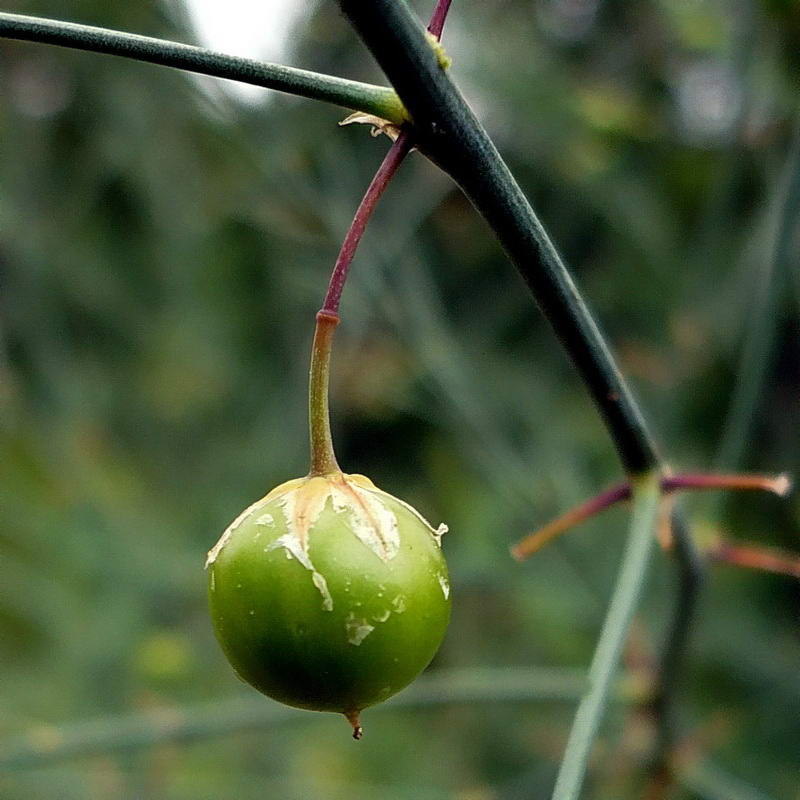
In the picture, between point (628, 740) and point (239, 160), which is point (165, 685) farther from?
point (239, 160)

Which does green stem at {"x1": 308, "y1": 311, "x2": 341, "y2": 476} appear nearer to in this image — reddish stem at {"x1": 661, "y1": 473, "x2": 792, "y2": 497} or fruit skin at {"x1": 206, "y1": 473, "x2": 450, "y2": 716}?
fruit skin at {"x1": 206, "y1": 473, "x2": 450, "y2": 716}

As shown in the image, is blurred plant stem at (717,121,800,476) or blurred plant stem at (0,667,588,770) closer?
blurred plant stem at (717,121,800,476)

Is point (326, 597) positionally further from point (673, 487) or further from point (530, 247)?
point (673, 487)

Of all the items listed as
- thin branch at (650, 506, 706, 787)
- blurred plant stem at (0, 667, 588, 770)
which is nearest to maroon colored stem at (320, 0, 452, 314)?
thin branch at (650, 506, 706, 787)

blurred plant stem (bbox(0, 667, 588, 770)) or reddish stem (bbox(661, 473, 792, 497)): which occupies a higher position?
blurred plant stem (bbox(0, 667, 588, 770))

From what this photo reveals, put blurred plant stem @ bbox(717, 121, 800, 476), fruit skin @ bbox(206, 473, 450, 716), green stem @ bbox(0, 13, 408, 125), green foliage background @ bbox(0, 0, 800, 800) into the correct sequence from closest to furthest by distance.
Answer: green stem @ bbox(0, 13, 408, 125), fruit skin @ bbox(206, 473, 450, 716), blurred plant stem @ bbox(717, 121, 800, 476), green foliage background @ bbox(0, 0, 800, 800)

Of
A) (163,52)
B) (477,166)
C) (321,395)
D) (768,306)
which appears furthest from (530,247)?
(768,306)

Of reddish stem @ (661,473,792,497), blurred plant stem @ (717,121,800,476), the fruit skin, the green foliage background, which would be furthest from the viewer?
the green foliage background

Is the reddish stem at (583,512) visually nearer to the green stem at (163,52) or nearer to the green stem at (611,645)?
the green stem at (611,645)
